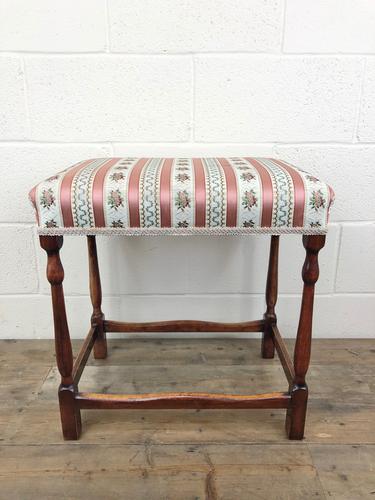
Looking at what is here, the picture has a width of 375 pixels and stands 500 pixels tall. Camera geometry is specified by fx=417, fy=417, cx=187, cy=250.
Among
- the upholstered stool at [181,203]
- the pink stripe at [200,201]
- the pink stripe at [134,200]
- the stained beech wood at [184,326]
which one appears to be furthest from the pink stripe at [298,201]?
the stained beech wood at [184,326]

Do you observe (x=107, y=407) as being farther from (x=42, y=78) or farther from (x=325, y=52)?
(x=325, y=52)

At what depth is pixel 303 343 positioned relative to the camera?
0.80 metres

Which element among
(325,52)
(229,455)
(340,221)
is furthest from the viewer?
(340,221)

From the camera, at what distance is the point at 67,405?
829 mm

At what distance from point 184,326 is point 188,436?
303mm

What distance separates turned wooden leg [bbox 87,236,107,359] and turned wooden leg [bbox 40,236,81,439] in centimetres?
27

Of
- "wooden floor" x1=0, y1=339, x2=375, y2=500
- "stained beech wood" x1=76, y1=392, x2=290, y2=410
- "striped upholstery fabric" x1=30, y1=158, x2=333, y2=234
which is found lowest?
"wooden floor" x1=0, y1=339, x2=375, y2=500

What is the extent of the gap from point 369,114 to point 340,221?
0.28m

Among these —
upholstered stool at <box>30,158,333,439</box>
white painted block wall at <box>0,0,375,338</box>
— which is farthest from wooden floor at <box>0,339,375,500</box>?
upholstered stool at <box>30,158,333,439</box>

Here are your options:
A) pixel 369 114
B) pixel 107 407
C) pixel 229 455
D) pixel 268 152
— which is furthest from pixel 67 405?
pixel 369 114

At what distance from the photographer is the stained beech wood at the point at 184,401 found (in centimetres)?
82

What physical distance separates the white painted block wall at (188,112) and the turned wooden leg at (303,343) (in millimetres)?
402

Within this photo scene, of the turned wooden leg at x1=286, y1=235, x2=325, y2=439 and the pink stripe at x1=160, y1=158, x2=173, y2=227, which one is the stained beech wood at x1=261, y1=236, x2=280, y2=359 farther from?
the pink stripe at x1=160, y1=158, x2=173, y2=227

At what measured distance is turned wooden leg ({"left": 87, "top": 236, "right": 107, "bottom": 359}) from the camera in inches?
41.4
